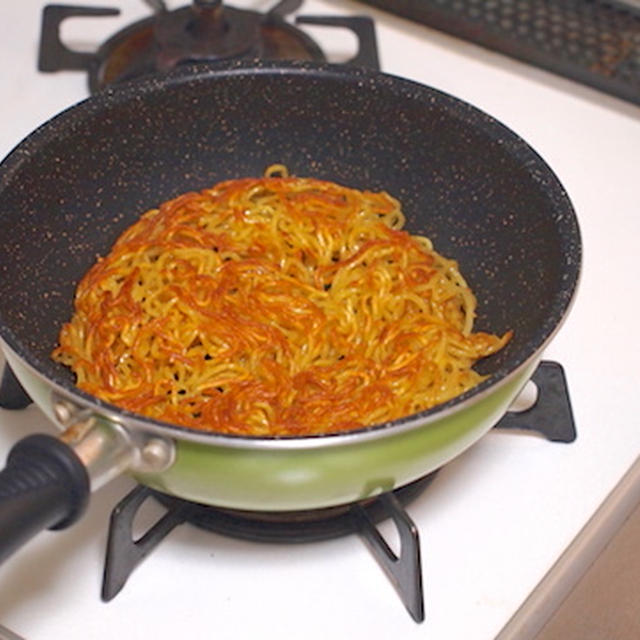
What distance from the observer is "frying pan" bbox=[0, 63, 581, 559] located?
0.75 meters

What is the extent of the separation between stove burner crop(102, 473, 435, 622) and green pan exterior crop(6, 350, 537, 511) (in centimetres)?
7

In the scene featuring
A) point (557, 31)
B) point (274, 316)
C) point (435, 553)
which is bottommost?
point (435, 553)

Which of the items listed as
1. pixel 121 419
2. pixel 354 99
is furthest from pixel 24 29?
pixel 121 419

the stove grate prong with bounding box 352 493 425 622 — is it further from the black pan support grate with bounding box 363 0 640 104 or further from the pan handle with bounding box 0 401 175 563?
the black pan support grate with bounding box 363 0 640 104

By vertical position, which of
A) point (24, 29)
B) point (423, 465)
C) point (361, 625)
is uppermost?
point (24, 29)

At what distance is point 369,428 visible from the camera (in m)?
0.75

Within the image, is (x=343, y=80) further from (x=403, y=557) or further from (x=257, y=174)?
(x=403, y=557)

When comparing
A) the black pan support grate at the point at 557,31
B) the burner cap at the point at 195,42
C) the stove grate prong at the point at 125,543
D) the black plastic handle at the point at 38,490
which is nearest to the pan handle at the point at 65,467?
the black plastic handle at the point at 38,490

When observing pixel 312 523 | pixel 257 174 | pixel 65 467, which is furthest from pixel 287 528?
pixel 257 174

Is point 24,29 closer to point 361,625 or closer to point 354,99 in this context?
point 354,99

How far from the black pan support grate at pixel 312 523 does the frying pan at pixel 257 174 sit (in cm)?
7

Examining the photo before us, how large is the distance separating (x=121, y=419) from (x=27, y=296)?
331 mm

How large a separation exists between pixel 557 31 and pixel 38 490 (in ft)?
3.61

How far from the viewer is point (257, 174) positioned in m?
1.21
